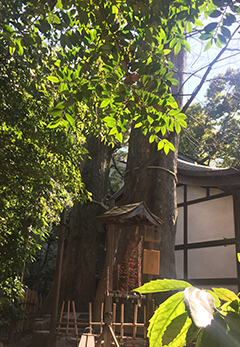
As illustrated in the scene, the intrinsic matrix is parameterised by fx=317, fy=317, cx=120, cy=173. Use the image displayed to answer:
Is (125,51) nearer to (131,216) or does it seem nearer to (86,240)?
(131,216)

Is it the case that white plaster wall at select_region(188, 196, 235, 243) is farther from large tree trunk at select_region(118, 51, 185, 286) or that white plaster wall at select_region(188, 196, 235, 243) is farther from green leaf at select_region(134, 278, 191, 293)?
green leaf at select_region(134, 278, 191, 293)

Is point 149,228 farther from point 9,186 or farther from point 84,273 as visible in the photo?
point 84,273

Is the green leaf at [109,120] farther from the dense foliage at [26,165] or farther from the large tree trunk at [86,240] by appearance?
the large tree trunk at [86,240]

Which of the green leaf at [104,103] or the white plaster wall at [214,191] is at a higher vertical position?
the white plaster wall at [214,191]

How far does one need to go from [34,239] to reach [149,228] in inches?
79.1

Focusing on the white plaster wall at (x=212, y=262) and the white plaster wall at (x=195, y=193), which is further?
the white plaster wall at (x=195, y=193)

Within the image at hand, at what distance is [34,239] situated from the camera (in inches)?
200

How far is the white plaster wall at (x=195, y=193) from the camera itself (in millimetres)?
9859

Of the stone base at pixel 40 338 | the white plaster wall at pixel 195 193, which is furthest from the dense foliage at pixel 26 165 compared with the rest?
the white plaster wall at pixel 195 193

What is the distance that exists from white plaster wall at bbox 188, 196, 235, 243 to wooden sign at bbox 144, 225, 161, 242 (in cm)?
381

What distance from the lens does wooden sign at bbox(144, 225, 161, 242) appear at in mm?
5652

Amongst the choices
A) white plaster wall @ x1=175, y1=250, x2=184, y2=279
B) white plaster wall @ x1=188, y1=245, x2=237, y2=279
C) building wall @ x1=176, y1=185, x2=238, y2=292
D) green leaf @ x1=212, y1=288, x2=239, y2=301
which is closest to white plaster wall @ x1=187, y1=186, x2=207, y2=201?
building wall @ x1=176, y1=185, x2=238, y2=292

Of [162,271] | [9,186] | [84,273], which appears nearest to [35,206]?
[9,186]

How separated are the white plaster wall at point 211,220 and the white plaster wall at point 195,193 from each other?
25 cm
